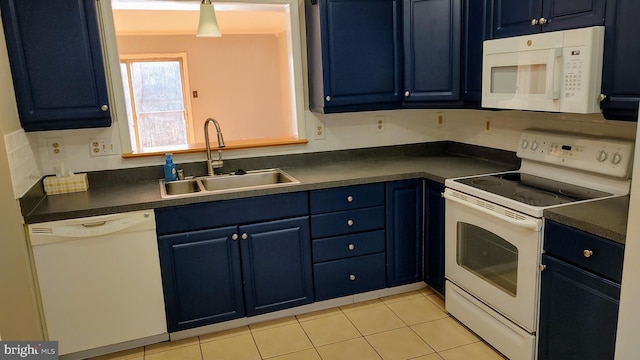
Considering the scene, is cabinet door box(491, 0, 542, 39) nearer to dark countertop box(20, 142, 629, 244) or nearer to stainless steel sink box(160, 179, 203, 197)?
dark countertop box(20, 142, 629, 244)

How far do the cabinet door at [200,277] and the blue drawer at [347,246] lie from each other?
50cm

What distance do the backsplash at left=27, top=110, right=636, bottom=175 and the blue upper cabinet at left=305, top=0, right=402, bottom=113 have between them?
30 cm

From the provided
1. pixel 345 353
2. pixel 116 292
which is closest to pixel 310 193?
pixel 345 353

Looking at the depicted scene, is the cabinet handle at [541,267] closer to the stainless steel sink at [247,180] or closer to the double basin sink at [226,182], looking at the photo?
the double basin sink at [226,182]

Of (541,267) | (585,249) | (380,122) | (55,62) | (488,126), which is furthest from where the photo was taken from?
(380,122)

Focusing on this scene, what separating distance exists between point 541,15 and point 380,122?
1397mm

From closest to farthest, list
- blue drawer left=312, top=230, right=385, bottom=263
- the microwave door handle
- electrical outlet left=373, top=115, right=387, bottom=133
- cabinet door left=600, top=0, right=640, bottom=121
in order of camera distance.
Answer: cabinet door left=600, top=0, right=640, bottom=121 < the microwave door handle < blue drawer left=312, top=230, right=385, bottom=263 < electrical outlet left=373, top=115, right=387, bottom=133

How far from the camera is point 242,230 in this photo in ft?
8.63

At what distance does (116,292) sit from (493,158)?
2.44 metres

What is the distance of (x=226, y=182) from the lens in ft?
9.87

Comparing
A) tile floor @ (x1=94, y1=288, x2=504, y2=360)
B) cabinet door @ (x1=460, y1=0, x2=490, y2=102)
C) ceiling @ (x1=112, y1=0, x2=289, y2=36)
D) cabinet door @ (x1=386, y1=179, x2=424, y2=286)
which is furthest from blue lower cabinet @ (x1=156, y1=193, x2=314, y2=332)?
ceiling @ (x1=112, y1=0, x2=289, y2=36)

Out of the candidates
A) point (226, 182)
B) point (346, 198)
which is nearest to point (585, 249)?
point (346, 198)

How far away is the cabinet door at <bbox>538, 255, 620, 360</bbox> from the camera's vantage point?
1.77 m

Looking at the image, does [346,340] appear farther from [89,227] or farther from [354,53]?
[354,53]
